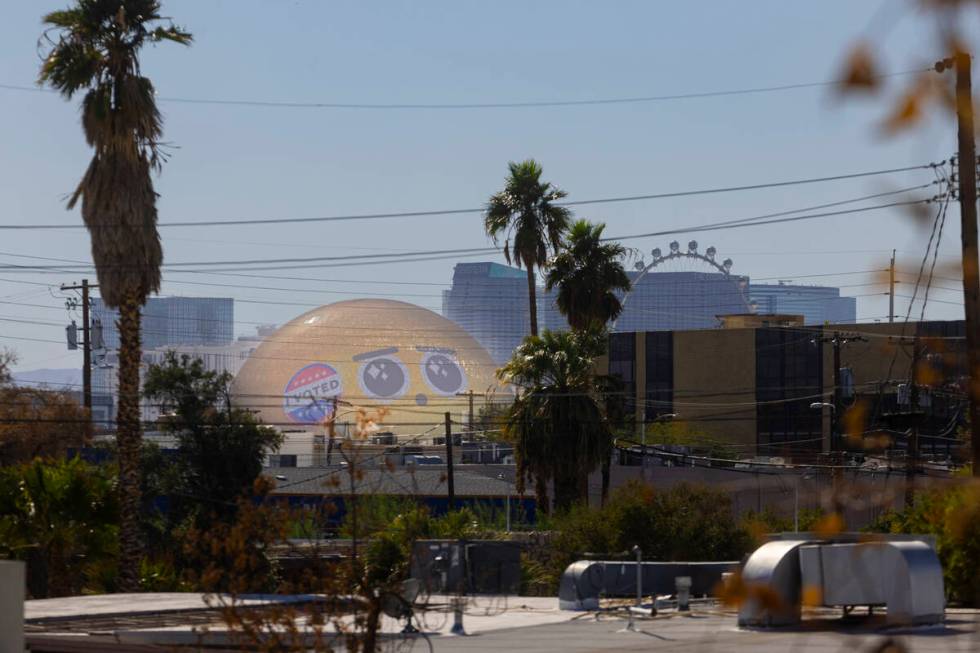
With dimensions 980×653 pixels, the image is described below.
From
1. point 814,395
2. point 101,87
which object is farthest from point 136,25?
point 814,395

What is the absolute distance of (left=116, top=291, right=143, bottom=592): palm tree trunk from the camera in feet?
99.6

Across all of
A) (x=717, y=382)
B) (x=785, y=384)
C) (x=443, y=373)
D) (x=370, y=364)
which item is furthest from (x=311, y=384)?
(x=785, y=384)

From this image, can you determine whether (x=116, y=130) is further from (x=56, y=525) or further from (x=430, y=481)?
(x=430, y=481)

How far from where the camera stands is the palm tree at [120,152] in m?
33.5

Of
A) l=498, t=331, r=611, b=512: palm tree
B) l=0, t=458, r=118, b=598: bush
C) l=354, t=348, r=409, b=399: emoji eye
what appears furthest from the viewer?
l=354, t=348, r=409, b=399: emoji eye

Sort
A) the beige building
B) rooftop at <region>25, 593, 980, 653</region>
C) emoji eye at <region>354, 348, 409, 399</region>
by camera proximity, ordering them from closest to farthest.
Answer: rooftop at <region>25, 593, 980, 653</region> < the beige building < emoji eye at <region>354, 348, 409, 399</region>

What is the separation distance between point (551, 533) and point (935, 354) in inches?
1407

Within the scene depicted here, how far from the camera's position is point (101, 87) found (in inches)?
1339

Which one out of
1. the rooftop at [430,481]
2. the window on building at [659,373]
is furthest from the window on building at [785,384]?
the rooftop at [430,481]

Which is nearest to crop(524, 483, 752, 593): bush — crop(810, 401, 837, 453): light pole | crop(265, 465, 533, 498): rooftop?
crop(810, 401, 837, 453): light pole

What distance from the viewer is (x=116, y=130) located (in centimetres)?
3381

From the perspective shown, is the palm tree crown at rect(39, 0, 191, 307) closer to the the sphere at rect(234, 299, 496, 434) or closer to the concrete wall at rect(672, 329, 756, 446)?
the concrete wall at rect(672, 329, 756, 446)

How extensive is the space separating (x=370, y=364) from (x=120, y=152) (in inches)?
4313

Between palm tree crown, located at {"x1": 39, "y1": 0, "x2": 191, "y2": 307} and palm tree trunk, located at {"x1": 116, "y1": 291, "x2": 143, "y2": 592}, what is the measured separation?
0.60m
